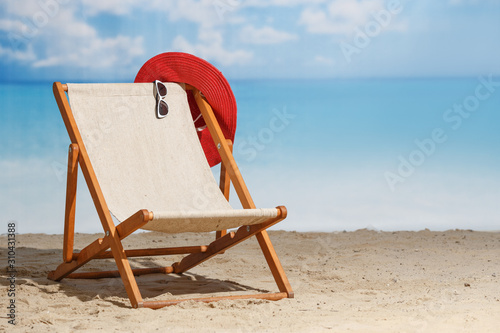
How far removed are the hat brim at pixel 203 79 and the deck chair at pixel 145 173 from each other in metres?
0.06

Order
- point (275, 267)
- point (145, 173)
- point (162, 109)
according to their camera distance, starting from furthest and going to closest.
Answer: point (162, 109)
point (145, 173)
point (275, 267)

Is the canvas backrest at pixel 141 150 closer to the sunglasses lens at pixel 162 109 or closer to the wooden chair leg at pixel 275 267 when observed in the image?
the sunglasses lens at pixel 162 109

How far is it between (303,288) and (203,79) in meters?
1.33

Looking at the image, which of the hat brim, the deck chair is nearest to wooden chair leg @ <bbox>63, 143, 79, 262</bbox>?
the deck chair

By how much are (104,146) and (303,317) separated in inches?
56.8

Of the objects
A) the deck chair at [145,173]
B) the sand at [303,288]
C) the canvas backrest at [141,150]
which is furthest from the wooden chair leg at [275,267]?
the canvas backrest at [141,150]

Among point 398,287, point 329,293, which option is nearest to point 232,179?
point 329,293

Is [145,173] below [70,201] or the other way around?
the other way around

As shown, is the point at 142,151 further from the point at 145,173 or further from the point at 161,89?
the point at 161,89

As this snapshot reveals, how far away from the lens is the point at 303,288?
347 centimetres

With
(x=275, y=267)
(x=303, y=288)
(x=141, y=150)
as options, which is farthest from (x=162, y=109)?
(x=303, y=288)

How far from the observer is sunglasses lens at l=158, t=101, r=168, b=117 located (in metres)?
3.67

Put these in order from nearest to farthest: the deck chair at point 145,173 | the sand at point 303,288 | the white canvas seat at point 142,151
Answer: the sand at point 303,288 < the deck chair at point 145,173 < the white canvas seat at point 142,151

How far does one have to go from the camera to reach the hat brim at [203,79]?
377 centimetres
